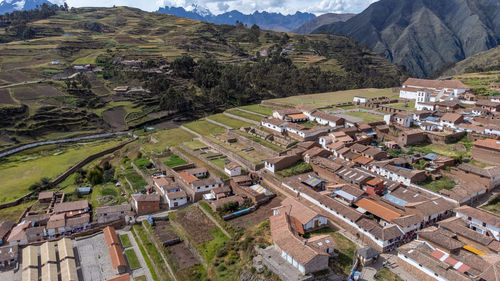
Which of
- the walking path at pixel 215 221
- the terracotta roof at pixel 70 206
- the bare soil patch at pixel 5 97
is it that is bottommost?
the terracotta roof at pixel 70 206

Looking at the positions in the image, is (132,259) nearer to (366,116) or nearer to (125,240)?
(125,240)

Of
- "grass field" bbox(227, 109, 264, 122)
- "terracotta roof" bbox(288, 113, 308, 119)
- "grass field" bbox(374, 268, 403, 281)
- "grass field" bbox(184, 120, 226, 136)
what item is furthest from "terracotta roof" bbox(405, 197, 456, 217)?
"grass field" bbox(184, 120, 226, 136)

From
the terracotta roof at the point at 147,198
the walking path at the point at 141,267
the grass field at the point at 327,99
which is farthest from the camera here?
the grass field at the point at 327,99

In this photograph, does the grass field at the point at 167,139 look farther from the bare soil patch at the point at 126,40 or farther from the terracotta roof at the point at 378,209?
the bare soil patch at the point at 126,40

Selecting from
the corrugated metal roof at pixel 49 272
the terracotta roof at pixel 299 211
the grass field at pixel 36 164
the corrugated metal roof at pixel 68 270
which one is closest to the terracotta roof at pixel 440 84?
the terracotta roof at pixel 299 211

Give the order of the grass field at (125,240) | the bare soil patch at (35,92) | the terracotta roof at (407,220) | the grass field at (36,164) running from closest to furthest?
the terracotta roof at (407,220)
the grass field at (125,240)
the grass field at (36,164)
the bare soil patch at (35,92)

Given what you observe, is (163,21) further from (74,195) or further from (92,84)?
(74,195)

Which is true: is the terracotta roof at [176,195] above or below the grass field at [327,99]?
below
